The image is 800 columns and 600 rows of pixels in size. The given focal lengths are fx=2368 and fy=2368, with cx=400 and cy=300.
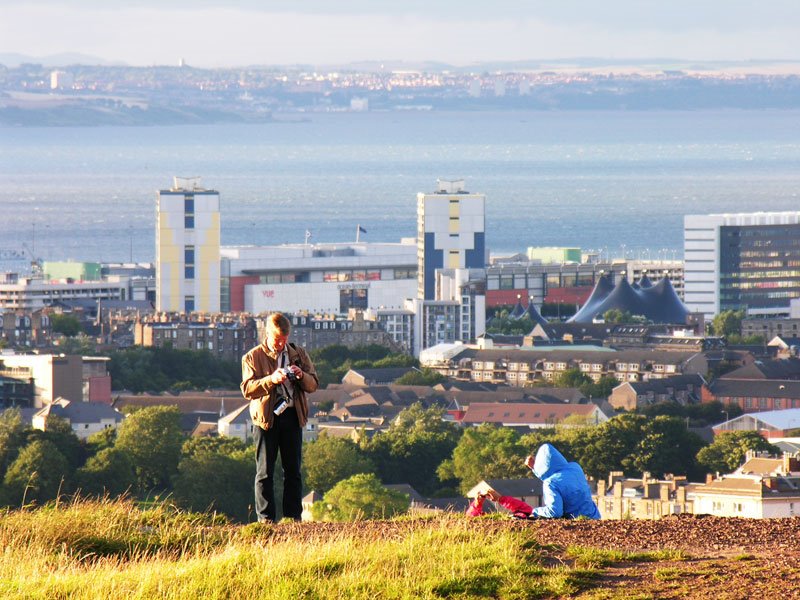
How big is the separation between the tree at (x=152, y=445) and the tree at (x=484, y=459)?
18.6 ft

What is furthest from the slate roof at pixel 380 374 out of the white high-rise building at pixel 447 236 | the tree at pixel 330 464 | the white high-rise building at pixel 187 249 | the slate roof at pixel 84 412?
the white high-rise building at pixel 187 249

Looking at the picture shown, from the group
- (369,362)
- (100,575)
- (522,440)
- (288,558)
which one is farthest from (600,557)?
(369,362)

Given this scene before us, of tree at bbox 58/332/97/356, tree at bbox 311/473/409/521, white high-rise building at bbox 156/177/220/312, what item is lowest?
tree at bbox 311/473/409/521

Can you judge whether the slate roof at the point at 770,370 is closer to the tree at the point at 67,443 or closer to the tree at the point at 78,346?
the tree at the point at 78,346

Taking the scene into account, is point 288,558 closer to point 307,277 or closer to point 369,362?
point 369,362

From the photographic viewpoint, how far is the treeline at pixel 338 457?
145 ft

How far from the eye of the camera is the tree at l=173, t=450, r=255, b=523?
1638 inches

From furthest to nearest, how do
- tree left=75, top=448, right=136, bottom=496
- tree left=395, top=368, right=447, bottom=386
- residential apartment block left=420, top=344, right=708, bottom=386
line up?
residential apartment block left=420, top=344, right=708, bottom=386 → tree left=395, top=368, right=447, bottom=386 → tree left=75, top=448, right=136, bottom=496

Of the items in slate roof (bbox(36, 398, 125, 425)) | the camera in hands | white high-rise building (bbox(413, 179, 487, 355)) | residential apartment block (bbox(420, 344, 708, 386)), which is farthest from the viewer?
white high-rise building (bbox(413, 179, 487, 355))

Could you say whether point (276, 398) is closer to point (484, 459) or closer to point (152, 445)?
point (484, 459)

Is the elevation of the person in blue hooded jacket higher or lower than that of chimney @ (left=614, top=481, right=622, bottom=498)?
higher

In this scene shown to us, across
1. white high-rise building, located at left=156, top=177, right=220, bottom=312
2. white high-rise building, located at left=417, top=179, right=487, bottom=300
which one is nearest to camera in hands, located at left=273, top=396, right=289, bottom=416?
white high-rise building, located at left=156, top=177, right=220, bottom=312

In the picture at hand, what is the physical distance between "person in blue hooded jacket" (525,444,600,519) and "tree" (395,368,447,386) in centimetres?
6137

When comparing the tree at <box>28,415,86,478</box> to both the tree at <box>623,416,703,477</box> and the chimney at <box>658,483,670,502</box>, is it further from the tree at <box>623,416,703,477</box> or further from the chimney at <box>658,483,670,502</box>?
the chimney at <box>658,483,670,502</box>
